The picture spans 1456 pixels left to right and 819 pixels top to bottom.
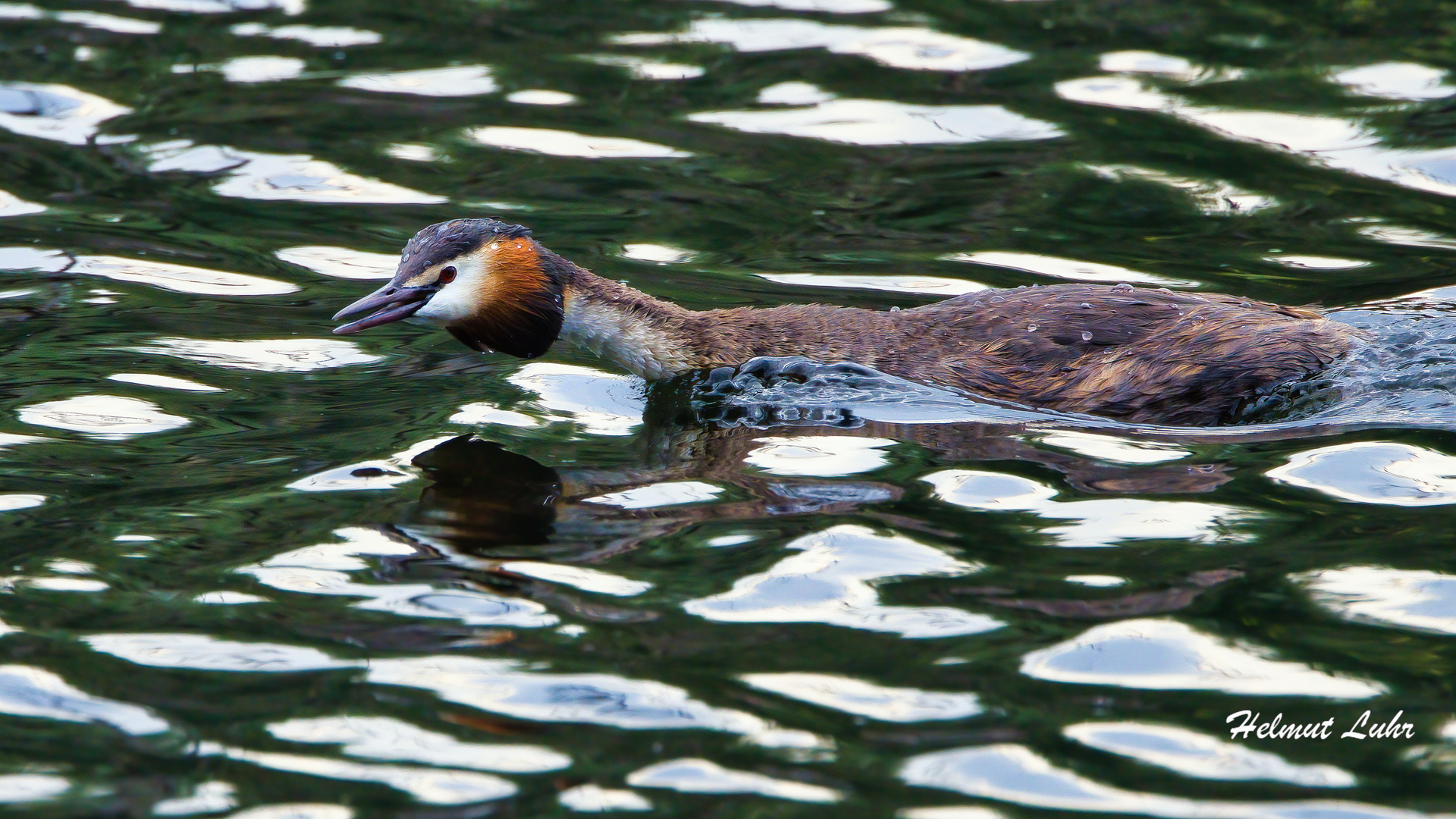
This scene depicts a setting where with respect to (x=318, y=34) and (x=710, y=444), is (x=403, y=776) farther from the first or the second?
(x=318, y=34)

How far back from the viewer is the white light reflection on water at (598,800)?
3.93 meters

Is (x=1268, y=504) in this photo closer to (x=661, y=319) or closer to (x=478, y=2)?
(x=661, y=319)

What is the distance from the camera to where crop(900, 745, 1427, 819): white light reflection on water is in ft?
12.7

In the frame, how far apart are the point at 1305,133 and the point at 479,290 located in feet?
19.3

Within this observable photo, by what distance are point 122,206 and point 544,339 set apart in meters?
3.74

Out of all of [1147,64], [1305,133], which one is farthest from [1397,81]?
[1147,64]

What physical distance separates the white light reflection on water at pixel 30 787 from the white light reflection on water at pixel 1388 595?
3.66 m

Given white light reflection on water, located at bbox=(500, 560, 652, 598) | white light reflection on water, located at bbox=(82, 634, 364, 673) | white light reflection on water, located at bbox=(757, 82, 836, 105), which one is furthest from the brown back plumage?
white light reflection on water, located at bbox=(757, 82, 836, 105)

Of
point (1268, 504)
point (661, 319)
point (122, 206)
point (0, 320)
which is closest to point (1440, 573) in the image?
point (1268, 504)

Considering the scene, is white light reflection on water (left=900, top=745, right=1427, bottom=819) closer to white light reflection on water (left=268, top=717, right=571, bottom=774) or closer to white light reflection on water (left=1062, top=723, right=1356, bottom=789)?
white light reflection on water (left=1062, top=723, right=1356, bottom=789)

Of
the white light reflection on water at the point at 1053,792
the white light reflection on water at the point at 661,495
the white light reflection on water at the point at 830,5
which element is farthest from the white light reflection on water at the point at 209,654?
the white light reflection on water at the point at 830,5

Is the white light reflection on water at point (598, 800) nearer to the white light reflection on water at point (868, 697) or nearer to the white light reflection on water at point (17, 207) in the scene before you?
the white light reflection on water at point (868, 697)

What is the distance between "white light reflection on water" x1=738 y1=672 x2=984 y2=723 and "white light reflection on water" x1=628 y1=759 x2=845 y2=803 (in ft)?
1.28

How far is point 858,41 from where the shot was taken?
11.7 meters
